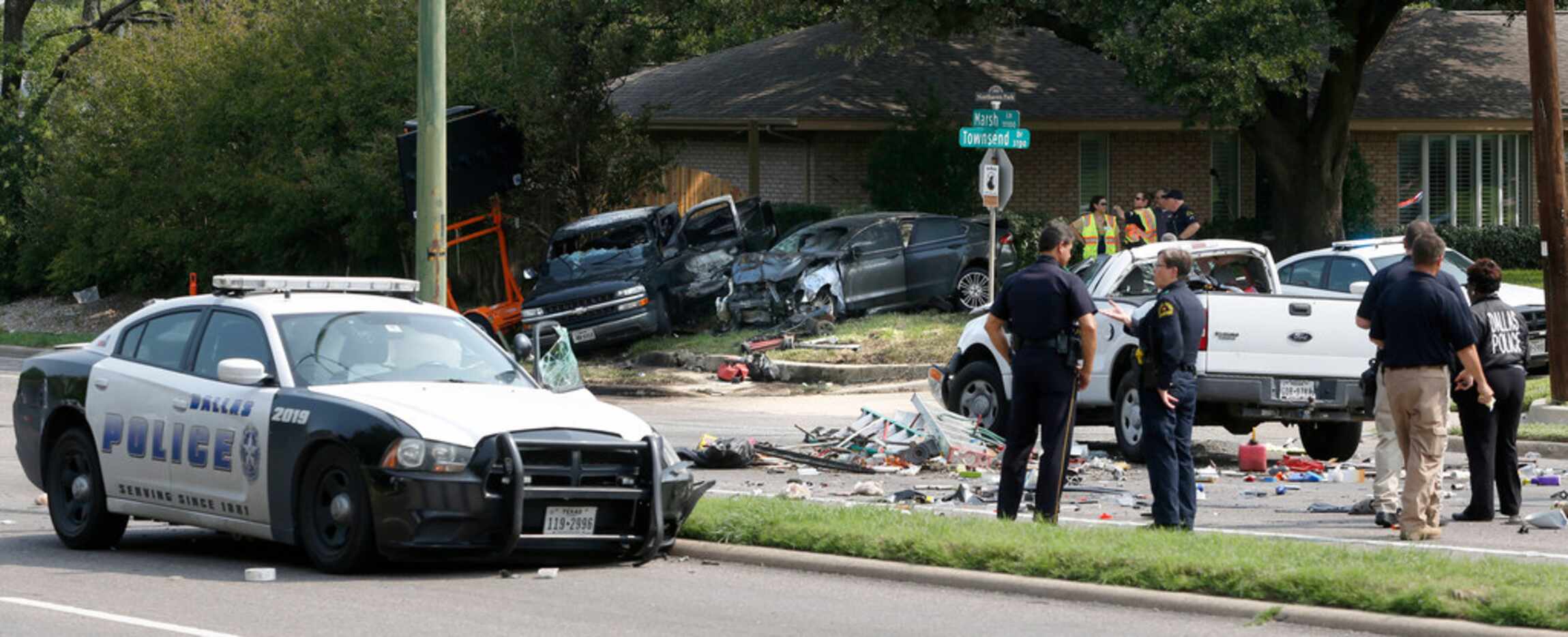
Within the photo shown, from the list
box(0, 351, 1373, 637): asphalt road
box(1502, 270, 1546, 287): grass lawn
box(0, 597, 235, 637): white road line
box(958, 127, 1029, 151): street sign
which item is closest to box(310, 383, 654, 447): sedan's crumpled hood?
box(0, 351, 1373, 637): asphalt road

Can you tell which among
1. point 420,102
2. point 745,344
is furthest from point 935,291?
point 420,102

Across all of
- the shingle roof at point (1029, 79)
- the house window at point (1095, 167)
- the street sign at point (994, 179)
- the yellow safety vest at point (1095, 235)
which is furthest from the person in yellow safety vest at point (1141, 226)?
the house window at point (1095, 167)

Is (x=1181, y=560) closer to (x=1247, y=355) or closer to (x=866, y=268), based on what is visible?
(x=1247, y=355)

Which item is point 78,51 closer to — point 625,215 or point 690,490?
point 625,215

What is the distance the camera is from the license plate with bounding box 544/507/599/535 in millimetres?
9820

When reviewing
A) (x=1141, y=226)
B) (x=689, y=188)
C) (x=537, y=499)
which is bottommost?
(x=537, y=499)

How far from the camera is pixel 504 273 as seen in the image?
29.5 meters

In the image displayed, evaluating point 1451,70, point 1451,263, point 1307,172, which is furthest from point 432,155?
point 1451,70

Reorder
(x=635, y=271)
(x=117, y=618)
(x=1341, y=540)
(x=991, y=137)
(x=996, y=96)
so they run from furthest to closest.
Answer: (x=635, y=271) < (x=996, y=96) < (x=991, y=137) < (x=1341, y=540) < (x=117, y=618)

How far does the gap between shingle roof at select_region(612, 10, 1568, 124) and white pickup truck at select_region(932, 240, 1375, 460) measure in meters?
16.2

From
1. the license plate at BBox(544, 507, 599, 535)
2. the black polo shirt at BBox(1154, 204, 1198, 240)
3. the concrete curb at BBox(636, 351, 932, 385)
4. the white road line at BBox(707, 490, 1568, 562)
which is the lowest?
the white road line at BBox(707, 490, 1568, 562)

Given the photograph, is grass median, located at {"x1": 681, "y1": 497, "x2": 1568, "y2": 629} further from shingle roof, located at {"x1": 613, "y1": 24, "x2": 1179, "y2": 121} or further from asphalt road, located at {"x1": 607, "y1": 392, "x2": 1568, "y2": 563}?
shingle roof, located at {"x1": 613, "y1": 24, "x2": 1179, "y2": 121}

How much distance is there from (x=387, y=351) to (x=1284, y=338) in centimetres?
729

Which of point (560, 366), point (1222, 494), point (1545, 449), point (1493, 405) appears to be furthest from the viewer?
point (560, 366)
